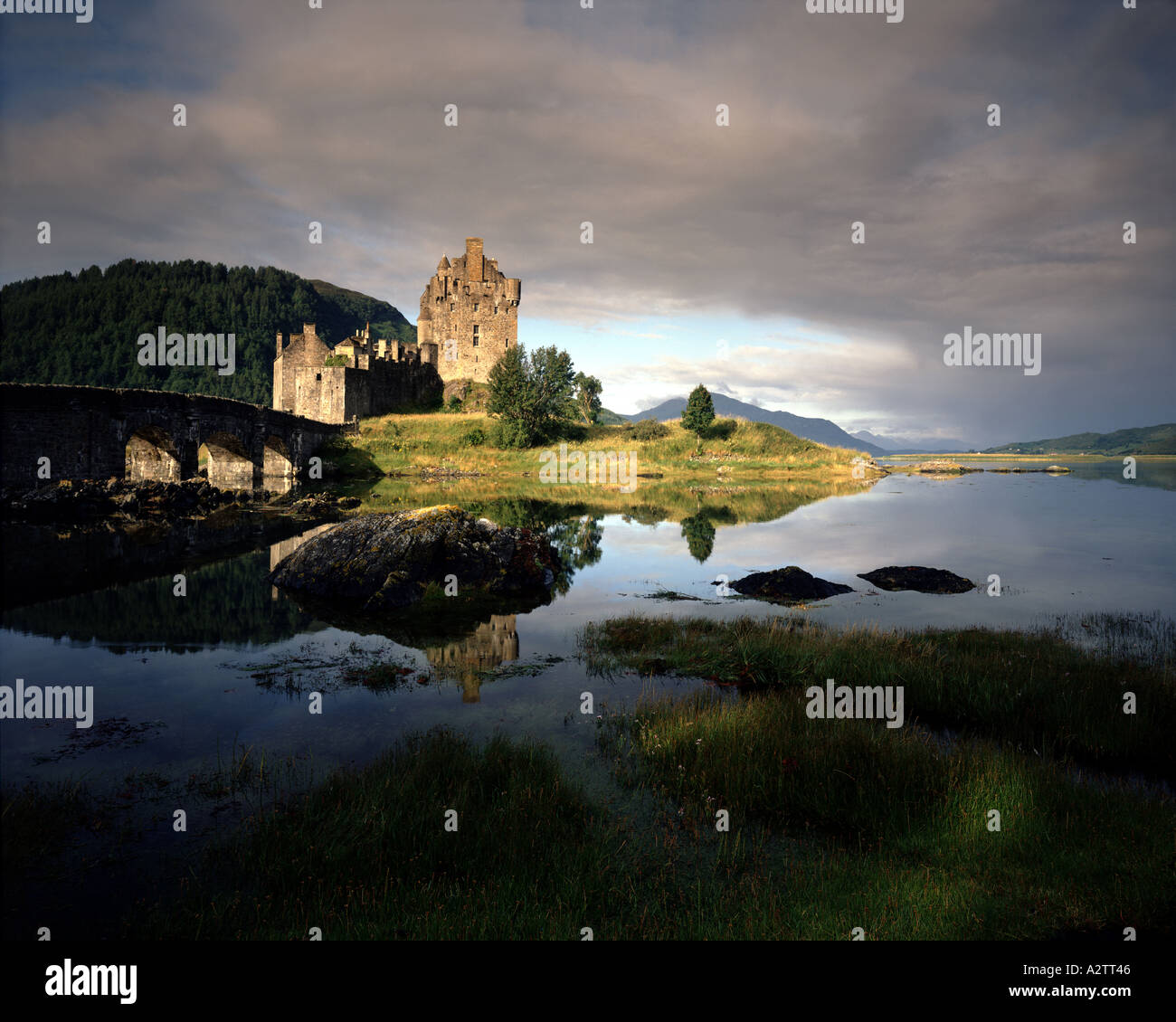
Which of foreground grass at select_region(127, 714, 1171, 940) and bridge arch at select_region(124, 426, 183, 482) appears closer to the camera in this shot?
foreground grass at select_region(127, 714, 1171, 940)

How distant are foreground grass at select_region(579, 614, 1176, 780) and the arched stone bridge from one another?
32.8 m

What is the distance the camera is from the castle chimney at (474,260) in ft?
302

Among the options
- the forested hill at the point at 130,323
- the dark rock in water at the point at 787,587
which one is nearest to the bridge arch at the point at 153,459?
the dark rock in water at the point at 787,587

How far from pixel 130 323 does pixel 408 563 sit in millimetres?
165635

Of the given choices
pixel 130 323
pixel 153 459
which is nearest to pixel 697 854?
pixel 153 459

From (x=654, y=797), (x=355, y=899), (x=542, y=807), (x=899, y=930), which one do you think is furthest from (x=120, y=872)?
(x=899, y=930)

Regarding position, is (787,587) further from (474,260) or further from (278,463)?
(474,260)

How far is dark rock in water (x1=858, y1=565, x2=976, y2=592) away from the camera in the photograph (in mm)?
22453

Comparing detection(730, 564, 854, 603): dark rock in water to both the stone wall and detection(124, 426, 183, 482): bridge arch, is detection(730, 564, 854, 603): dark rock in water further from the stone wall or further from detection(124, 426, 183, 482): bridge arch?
the stone wall

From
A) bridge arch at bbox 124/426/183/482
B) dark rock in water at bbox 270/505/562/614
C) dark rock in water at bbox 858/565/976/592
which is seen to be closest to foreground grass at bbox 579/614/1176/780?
dark rock in water at bbox 270/505/562/614

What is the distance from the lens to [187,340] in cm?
15812

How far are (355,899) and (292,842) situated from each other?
1251mm

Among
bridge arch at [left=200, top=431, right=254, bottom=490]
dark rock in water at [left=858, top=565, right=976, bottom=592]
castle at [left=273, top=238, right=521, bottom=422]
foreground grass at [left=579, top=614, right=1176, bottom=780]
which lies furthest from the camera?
castle at [left=273, top=238, right=521, bottom=422]
